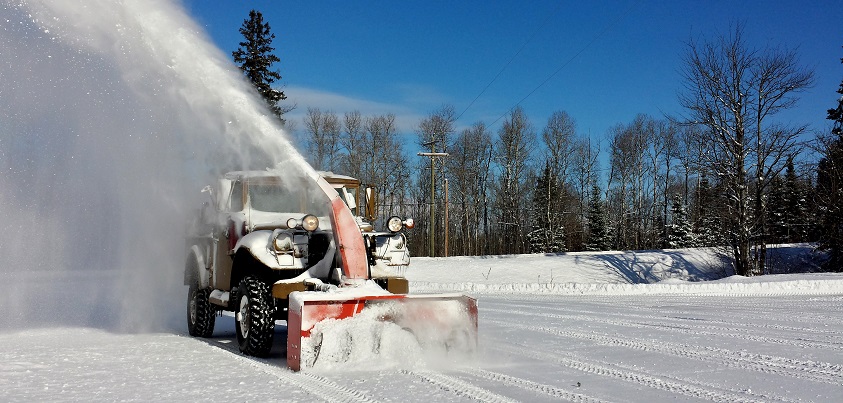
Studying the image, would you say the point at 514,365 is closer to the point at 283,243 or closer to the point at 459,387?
the point at 459,387

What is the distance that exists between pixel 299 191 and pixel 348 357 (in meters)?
3.02

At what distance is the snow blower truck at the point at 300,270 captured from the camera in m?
6.14

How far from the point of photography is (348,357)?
241 inches

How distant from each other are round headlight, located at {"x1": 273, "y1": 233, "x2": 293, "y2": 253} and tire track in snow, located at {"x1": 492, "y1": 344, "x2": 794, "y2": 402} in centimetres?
269

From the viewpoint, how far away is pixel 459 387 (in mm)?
5258

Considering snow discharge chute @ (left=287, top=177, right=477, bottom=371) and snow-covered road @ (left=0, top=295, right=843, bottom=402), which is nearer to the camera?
snow-covered road @ (left=0, top=295, right=843, bottom=402)

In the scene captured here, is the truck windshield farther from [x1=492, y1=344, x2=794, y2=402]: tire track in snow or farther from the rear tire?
[x1=492, y1=344, x2=794, y2=402]: tire track in snow

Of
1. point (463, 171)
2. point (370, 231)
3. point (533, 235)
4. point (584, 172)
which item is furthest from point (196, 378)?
point (584, 172)

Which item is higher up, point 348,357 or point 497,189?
point 497,189

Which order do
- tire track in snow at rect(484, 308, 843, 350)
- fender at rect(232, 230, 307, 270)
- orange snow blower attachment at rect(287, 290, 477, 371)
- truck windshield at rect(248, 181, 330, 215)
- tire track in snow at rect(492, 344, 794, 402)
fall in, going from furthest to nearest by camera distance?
truck windshield at rect(248, 181, 330, 215), tire track in snow at rect(484, 308, 843, 350), fender at rect(232, 230, 307, 270), orange snow blower attachment at rect(287, 290, 477, 371), tire track in snow at rect(492, 344, 794, 402)

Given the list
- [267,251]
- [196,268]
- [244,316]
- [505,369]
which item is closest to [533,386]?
[505,369]

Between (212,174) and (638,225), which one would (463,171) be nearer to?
(638,225)

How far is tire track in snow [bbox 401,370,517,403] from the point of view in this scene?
4848 mm

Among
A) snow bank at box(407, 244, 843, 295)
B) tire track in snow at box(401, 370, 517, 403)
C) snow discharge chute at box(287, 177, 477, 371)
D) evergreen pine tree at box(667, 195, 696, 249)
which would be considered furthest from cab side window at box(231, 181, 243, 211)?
evergreen pine tree at box(667, 195, 696, 249)
